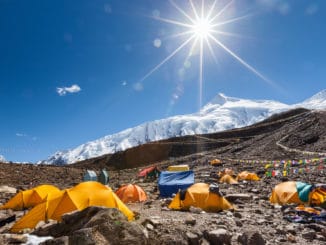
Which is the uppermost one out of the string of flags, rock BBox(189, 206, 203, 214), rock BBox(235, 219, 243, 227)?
the string of flags

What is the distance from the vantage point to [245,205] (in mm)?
17562

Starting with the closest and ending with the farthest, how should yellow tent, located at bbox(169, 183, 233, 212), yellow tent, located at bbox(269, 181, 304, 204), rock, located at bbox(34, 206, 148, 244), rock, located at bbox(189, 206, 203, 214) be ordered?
rock, located at bbox(34, 206, 148, 244)
rock, located at bbox(189, 206, 203, 214)
yellow tent, located at bbox(169, 183, 233, 212)
yellow tent, located at bbox(269, 181, 304, 204)

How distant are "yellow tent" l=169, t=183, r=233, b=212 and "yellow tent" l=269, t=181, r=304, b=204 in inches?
127

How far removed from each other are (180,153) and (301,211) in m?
70.2

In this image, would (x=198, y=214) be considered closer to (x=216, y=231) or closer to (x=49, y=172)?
(x=216, y=231)

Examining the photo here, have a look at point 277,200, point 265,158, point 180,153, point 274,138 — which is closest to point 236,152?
point 274,138

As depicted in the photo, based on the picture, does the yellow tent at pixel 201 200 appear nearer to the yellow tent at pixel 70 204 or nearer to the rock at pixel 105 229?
the yellow tent at pixel 70 204

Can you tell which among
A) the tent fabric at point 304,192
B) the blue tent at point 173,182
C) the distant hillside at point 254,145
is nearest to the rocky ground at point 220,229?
the tent fabric at point 304,192

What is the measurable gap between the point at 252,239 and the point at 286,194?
333 inches

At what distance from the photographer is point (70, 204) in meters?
13.2

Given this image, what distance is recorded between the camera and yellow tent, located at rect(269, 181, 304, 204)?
17156mm

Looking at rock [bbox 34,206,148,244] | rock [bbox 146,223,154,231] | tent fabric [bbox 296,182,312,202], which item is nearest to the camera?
rock [bbox 34,206,148,244]

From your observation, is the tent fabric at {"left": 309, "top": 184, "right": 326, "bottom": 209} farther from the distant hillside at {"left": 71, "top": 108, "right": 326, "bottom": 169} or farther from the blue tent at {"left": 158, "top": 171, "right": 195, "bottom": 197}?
the distant hillside at {"left": 71, "top": 108, "right": 326, "bottom": 169}

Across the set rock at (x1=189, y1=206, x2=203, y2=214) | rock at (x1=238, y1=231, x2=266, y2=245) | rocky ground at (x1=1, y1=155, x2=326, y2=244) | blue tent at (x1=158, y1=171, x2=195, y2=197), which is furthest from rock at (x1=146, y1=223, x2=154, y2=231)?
blue tent at (x1=158, y1=171, x2=195, y2=197)
